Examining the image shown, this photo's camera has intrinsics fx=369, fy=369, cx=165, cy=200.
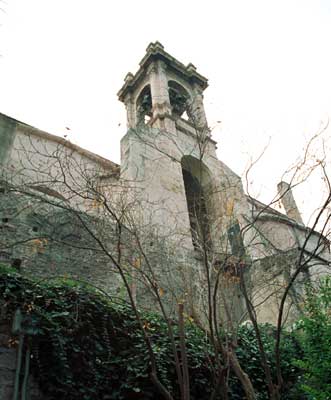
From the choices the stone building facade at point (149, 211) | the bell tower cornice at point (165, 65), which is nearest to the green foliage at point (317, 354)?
the stone building facade at point (149, 211)

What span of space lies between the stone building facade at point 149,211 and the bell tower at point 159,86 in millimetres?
62

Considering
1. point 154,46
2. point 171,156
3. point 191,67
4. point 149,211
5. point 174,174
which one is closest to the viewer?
point 171,156

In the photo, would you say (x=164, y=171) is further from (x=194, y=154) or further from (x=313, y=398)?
(x=313, y=398)

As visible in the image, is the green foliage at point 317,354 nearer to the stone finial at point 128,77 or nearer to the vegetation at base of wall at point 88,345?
the vegetation at base of wall at point 88,345

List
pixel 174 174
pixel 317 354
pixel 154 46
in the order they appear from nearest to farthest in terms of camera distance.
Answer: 1. pixel 317 354
2. pixel 174 174
3. pixel 154 46

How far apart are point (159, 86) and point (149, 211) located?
7981 mm

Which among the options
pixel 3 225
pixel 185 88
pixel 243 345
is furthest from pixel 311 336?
pixel 185 88

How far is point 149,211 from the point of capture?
32.9ft

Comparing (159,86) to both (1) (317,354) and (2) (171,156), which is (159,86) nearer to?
(2) (171,156)

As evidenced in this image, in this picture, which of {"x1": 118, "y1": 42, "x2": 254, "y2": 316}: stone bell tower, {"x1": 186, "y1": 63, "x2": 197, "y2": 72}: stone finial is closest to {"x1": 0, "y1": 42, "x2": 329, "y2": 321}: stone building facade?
{"x1": 118, "y1": 42, "x2": 254, "y2": 316}: stone bell tower

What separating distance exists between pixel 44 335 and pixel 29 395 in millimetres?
661

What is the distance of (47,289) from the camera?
5.06 metres

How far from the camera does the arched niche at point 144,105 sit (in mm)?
16422

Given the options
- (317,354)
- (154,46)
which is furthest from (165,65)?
(317,354)
